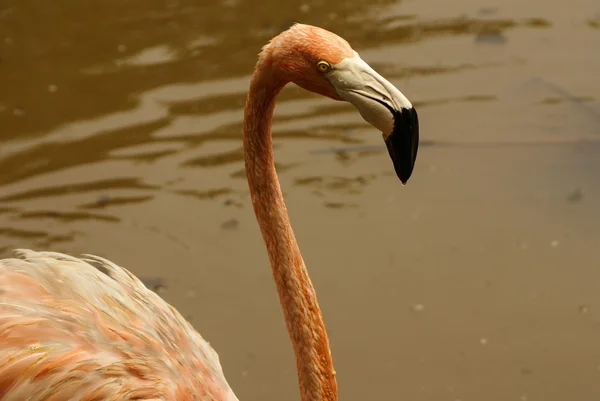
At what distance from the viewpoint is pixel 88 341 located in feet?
9.73

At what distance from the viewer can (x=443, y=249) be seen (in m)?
4.70

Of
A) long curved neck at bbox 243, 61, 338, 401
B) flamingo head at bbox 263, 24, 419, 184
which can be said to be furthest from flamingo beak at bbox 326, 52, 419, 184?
long curved neck at bbox 243, 61, 338, 401

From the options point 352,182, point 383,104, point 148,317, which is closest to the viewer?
point 383,104

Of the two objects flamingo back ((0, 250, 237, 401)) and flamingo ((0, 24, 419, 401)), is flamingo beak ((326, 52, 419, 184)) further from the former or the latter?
flamingo back ((0, 250, 237, 401))

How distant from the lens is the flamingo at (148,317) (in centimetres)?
270

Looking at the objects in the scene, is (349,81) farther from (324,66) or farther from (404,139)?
(404,139)

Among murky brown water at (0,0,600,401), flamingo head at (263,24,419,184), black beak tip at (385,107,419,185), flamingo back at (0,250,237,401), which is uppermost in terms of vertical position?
flamingo head at (263,24,419,184)

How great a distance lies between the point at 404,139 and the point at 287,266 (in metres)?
0.69

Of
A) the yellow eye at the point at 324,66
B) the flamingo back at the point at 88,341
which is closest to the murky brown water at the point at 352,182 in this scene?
the flamingo back at the point at 88,341

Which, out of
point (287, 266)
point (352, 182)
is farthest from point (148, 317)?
point (352, 182)

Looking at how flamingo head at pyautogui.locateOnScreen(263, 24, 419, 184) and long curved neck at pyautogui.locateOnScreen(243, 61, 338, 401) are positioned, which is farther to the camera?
long curved neck at pyautogui.locateOnScreen(243, 61, 338, 401)

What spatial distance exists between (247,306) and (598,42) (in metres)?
3.20

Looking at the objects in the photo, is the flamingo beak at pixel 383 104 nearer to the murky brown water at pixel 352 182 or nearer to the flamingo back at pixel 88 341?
the flamingo back at pixel 88 341

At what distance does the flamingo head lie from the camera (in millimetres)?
2510
